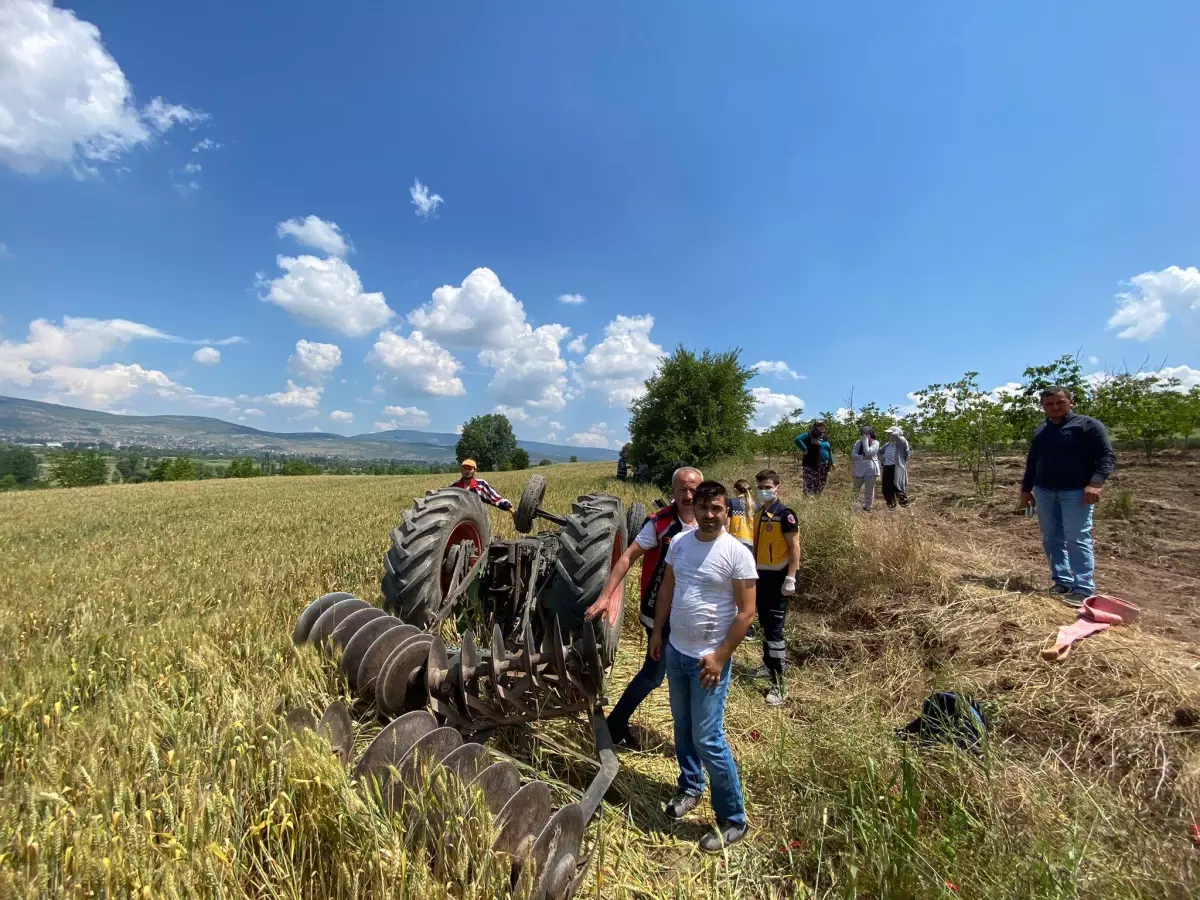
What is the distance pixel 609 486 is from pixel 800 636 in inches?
496

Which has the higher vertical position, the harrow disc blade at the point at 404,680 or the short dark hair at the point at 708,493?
the short dark hair at the point at 708,493

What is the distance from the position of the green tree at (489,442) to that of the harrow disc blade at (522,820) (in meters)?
71.9

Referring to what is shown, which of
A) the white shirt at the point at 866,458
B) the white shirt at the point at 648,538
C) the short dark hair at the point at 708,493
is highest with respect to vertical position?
the white shirt at the point at 866,458

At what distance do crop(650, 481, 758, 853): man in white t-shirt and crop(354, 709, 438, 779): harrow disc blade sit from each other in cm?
124

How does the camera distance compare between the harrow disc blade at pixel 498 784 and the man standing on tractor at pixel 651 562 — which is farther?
the man standing on tractor at pixel 651 562

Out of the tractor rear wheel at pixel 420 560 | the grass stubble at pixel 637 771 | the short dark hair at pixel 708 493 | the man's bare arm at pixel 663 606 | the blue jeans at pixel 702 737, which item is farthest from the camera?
the tractor rear wheel at pixel 420 560

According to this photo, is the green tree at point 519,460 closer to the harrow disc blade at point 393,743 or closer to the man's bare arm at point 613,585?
the man's bare arm at point 613,585

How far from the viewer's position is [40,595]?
4.14 m

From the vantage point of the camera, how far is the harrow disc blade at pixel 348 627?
289cm

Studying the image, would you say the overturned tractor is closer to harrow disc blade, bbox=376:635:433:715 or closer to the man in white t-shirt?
harrow disc blade, bbox=376:635:433:715

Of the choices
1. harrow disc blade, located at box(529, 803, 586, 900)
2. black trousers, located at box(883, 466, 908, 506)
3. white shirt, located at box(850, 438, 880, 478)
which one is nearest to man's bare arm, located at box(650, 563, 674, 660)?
harrow disc blade, located at box(529, 803, 586, 900)

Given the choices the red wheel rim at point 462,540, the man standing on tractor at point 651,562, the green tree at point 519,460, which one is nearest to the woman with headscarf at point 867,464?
the man standing on tractor at point 651,562

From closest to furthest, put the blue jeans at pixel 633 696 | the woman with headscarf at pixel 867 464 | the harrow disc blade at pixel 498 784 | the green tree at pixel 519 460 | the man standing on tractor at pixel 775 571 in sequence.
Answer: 1. the harrow disc blade at pixel 498 784
2. the blue jeans at pixel 633 696
3. the man standing on tractor at pixel 775 571
4. the woman with headscarf at pixel 867 464
5. the green tree at pixel 519 460

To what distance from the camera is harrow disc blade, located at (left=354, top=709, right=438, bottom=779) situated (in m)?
1.96
